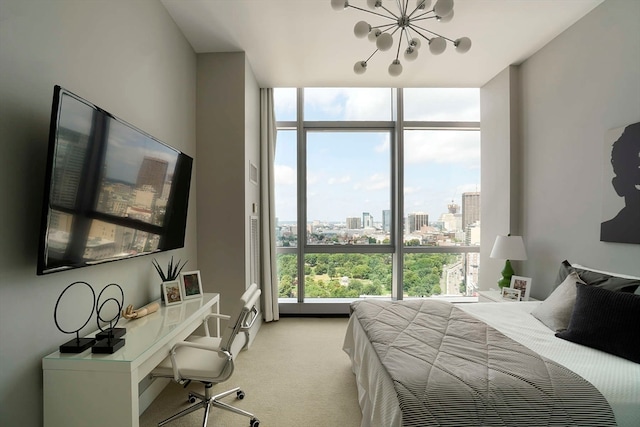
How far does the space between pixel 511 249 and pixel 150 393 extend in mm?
3424

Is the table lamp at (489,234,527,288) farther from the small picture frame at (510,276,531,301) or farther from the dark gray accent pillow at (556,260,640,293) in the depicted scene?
the dark gray accent pillow at (556,260,640,293)

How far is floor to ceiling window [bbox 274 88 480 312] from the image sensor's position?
14.1 ft

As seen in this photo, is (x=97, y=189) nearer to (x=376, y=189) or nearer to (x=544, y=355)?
(x=544, y=355)

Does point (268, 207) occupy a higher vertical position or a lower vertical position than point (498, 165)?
lower

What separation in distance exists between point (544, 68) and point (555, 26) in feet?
1.34

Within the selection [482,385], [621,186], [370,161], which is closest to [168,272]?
[482,385]

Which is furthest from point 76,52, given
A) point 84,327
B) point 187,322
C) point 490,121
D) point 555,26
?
point 490,121

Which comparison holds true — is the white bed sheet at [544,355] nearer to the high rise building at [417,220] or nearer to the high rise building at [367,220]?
the high rise building at [417,220]

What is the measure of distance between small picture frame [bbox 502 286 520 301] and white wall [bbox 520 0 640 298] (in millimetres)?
332

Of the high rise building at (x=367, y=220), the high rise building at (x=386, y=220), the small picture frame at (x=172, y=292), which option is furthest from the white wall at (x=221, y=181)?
the high rise building at (x=386, y=220)

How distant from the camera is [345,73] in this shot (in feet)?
11.8

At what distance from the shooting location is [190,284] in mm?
2459

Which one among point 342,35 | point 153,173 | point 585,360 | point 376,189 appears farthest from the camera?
point 376,189

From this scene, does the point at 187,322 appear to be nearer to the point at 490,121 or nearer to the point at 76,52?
the point at 76,52
